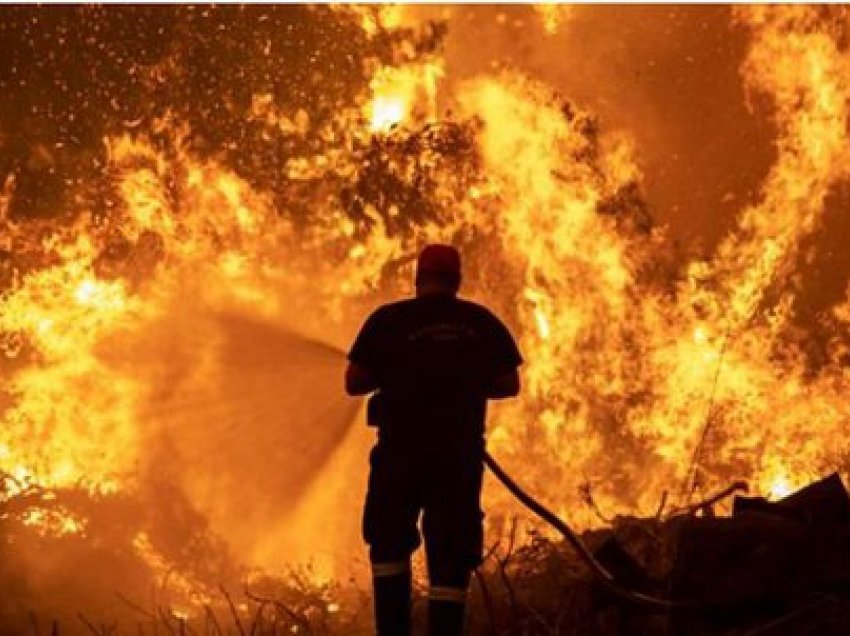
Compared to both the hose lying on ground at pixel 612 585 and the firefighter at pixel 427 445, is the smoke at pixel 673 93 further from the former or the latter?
the firefighter at pixel 427 445

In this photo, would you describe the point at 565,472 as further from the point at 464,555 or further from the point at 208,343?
the point at 464,555

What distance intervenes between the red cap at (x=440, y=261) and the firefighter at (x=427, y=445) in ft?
0.30

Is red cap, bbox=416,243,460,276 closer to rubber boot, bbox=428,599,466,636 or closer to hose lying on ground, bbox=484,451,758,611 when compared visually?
hose lying on ground, bbox=484,451,758,611

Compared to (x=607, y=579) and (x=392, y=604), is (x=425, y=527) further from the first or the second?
Result: (x=607, y=579)

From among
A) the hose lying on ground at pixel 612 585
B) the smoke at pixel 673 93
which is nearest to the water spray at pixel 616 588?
the hose lying on ground at pixel 612 585

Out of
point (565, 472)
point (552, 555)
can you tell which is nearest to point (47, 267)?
point (565, 472)

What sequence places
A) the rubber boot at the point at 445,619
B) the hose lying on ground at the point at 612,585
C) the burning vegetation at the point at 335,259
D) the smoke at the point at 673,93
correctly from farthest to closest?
the smoke at the point at 673,93 → the burning vegetation at the point at 335,259 → the hose lying on ground at the point at 612,585 → the rubber boot at the point at 445,619

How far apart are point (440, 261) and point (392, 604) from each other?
4.96 ft

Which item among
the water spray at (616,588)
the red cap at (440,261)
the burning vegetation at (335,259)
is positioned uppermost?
the burning vegetation at (335,259)

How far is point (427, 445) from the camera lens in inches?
165

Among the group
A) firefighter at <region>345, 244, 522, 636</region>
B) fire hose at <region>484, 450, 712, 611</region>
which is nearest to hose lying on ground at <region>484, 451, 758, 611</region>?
fire hose at <region>484, 450, 712, 611</region>

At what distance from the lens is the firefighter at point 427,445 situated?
415 centimetres

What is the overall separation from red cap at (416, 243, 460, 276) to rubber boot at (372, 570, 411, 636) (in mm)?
1343

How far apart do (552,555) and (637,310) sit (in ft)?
23.4
